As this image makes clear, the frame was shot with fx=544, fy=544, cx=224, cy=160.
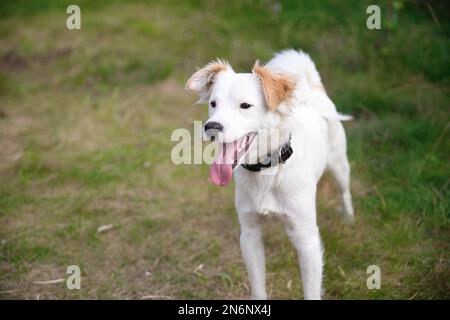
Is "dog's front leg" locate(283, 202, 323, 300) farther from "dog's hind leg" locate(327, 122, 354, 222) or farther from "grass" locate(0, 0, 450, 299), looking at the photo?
"dog's hind leg" locate(327, 122, 354, 222)

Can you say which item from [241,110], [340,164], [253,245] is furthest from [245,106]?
[340,164]

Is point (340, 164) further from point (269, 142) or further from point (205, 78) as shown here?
point (205, 78)

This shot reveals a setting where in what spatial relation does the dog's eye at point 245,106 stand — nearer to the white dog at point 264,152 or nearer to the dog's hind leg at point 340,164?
the white dog at point 264,152

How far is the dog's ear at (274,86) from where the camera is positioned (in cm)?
275

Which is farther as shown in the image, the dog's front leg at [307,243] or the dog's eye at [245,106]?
the dog's front leg at [307,243]

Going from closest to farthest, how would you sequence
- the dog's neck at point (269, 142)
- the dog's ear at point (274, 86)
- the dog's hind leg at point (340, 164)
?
1. the dog's ear at point (274, 86)
2. the dog's neck at point (269, 142)
3. the dog's hind leg at point (340, 164)

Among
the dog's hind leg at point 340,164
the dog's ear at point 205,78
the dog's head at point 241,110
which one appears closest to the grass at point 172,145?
the dog's hind leg at point 340,164

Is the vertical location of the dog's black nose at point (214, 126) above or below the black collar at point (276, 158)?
above

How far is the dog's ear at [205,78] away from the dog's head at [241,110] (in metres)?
0.13

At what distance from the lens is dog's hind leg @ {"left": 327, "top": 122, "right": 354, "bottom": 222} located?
376 cm

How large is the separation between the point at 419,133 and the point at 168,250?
255 cm

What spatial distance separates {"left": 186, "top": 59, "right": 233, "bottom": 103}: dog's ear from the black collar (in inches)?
20.6

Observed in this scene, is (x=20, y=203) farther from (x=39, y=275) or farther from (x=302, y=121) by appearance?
(x=302, y=121)

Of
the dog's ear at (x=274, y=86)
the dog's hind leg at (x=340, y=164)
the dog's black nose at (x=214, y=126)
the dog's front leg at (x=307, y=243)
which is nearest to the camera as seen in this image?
the dog's black nose at (x=214, y=126)
